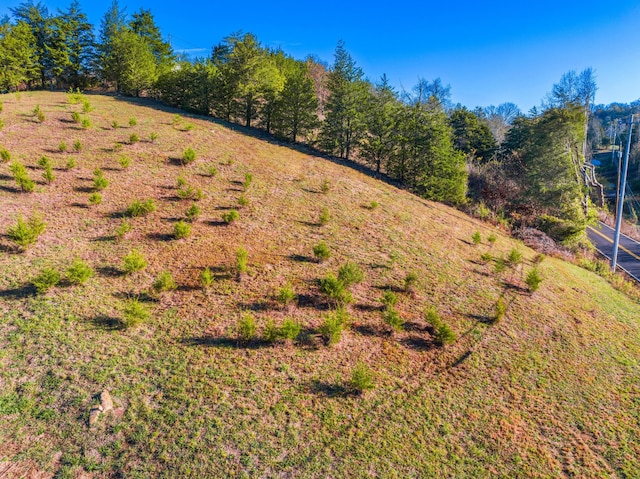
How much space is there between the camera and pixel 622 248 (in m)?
22.8

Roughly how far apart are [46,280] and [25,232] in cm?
215

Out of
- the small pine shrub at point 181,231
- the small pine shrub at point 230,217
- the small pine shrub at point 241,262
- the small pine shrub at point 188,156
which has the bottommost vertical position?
the small pine shrub at point 241,262

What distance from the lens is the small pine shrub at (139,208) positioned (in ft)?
34.7

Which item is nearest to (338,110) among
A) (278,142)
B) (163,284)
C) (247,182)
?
(278,142)

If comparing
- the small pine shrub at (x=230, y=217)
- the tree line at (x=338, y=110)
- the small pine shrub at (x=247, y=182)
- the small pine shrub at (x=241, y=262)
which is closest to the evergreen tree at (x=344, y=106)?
the tree line at (x=338, y=110)

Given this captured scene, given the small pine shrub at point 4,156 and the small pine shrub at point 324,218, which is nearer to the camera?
the small pine shrub at point 4,156

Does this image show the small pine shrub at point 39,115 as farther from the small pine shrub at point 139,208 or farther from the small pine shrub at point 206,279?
the small pine shrub at point 206,279

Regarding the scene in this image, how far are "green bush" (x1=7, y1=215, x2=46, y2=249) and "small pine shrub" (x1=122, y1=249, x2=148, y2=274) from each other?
247cm

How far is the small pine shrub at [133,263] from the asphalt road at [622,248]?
2380cm

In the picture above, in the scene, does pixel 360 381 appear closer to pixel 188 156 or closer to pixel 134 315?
pixel 134 315

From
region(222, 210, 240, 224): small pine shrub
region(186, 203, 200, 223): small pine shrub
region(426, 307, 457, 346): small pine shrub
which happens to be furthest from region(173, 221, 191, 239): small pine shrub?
region(426, 307, 457, 346): small pine shrub

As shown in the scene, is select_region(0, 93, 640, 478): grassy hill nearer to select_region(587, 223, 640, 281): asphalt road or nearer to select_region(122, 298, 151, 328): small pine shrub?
select_region(122, 298, 151, 328): small pine shrub

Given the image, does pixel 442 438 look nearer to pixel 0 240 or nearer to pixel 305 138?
pixel 0 240

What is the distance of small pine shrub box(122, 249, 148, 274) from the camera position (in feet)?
26.6
